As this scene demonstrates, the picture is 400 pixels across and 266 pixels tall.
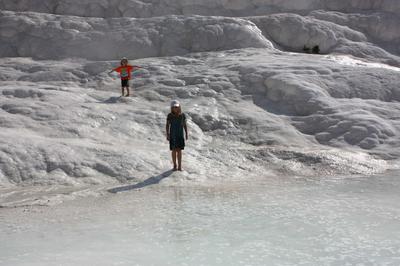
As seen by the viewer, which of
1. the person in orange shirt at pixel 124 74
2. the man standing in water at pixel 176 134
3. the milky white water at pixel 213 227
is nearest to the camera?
the milky white water at pixel 213 227

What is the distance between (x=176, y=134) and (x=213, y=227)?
9.47ft

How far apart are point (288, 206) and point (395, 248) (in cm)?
170

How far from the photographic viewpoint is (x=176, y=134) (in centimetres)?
803

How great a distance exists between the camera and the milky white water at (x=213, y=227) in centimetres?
450

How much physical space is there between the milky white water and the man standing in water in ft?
2.36

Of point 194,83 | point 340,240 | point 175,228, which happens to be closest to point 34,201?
point 175,228

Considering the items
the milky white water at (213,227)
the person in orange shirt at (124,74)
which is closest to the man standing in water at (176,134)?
the milky white water at (213,227)

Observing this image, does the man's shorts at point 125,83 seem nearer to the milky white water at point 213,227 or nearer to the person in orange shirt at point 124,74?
the person in orange shirt at point 124,74

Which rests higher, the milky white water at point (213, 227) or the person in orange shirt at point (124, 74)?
the person in orange shirt at point (124, 74)

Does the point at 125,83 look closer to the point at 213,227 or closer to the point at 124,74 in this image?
the point at 124,74

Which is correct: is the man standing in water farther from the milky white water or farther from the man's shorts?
the man's shorts

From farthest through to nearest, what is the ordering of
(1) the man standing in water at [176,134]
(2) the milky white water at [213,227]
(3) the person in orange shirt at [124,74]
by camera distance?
(3) the person in orange shirt at [124,74], (1) the man standing in water at [176,134], (2) the milky white water at [213,227]

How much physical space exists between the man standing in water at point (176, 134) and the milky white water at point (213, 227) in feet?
2.36

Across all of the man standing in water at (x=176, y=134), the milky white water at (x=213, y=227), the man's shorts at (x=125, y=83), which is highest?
the man's shorts at (x=125, y=83)
